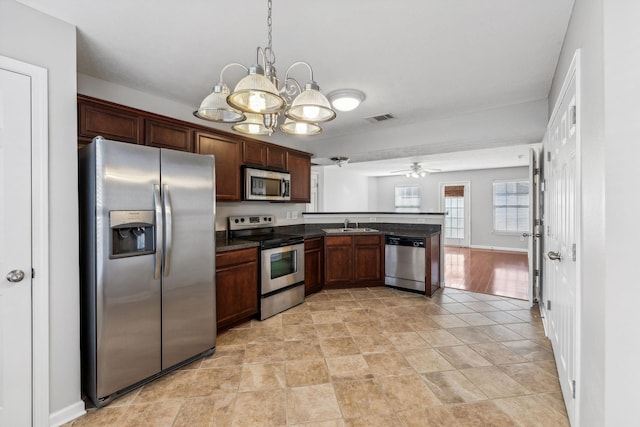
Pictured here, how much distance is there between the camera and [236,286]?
115 inches

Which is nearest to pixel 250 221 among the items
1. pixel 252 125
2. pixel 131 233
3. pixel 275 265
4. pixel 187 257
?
pixel 275 265

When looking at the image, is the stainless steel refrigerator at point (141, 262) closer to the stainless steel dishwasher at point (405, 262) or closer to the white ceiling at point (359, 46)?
the white ceiling at point (359, 46)

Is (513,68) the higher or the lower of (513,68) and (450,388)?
the higher

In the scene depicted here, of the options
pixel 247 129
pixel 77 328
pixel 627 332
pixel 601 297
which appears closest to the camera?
pixel 627 332

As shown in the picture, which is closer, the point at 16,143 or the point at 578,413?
the point at 578,413

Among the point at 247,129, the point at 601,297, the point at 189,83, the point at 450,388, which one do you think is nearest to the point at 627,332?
the point at 601,297

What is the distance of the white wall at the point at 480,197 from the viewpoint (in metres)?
7.79

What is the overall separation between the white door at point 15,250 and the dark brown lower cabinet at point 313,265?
272 cm

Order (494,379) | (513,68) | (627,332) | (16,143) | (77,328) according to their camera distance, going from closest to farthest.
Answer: (627,332), (16,143), (77,328), (494,379), (513,68)

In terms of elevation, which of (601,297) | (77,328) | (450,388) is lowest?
(450,388)

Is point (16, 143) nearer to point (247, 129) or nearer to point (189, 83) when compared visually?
point (247, 129)

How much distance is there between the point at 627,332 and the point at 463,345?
1762 millimetres

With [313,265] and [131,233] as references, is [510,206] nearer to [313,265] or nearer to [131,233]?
[313,265]

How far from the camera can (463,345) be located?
2.57 m
